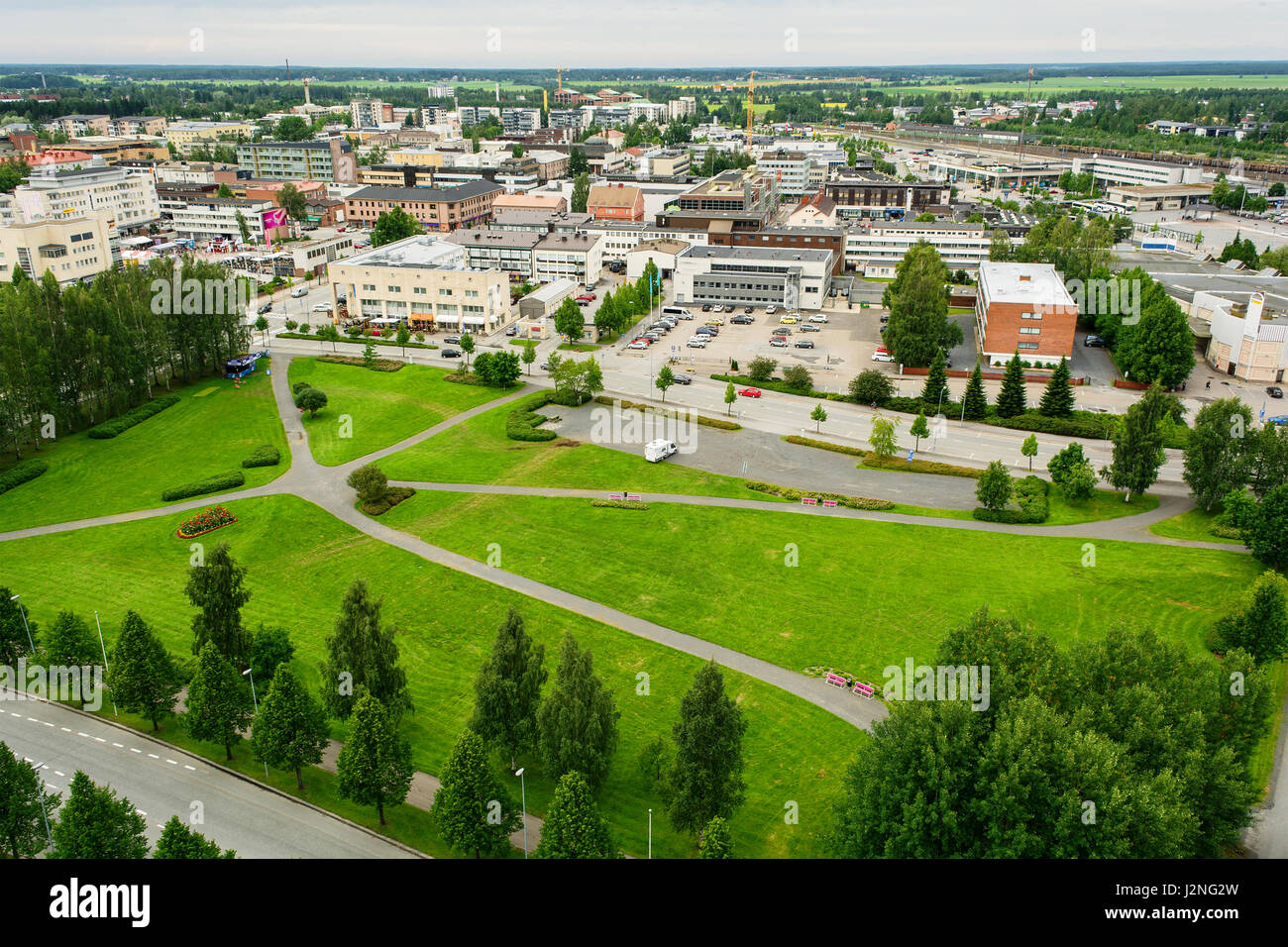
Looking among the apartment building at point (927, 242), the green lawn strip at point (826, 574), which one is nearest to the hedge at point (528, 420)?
the green lawn strip at point (826, 574)

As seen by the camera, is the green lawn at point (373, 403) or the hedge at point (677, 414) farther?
the hedge at point (677, 414)

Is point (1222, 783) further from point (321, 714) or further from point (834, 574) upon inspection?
point (321, 714)

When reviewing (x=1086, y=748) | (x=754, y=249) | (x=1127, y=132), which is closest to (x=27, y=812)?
(x=1086, y=748)

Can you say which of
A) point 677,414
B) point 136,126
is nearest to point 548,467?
point 677,414

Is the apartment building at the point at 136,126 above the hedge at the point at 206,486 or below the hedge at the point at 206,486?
above

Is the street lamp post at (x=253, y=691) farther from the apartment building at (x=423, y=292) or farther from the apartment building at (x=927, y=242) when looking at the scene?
the apartment building at (x=927, y=242)

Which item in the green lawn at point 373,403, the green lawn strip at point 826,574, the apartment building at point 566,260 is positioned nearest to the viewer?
the green lawn strip at point 826,574

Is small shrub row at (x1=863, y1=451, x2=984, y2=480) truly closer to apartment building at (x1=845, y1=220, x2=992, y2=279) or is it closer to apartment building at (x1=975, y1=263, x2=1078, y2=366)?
apartment building at (x1=975, y1=263, x2=1078, y2=366)

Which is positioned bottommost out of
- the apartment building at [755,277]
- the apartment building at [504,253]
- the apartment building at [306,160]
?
the apartment building at [755,277]

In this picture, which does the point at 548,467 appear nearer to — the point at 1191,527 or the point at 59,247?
the point at 1191,527
